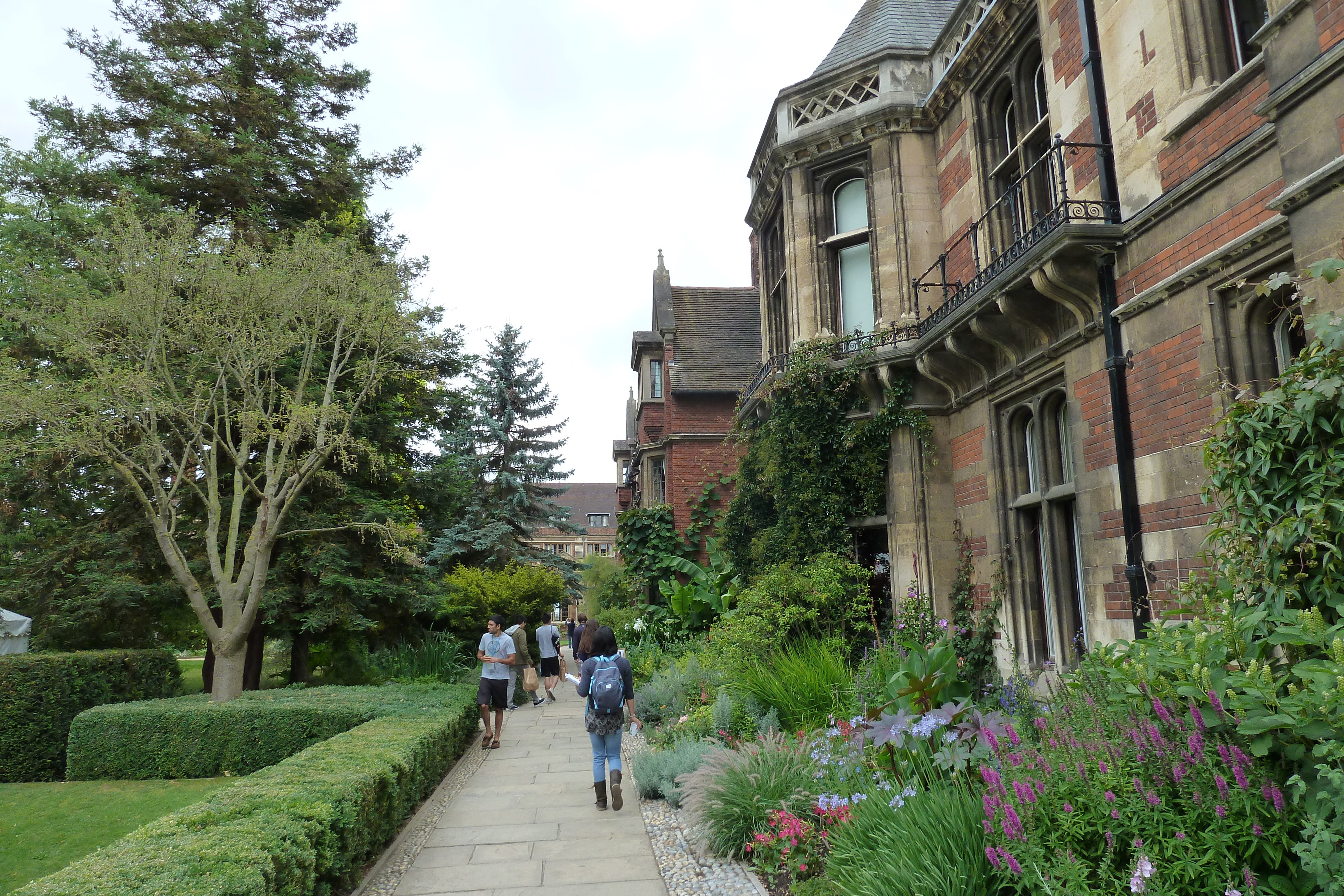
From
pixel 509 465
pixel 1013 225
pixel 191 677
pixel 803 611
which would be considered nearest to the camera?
pixel 1013 225

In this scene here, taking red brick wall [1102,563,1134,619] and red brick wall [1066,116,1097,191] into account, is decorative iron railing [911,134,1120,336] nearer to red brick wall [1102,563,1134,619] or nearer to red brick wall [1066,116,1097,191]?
red brick wall [1066,116,1097,191]

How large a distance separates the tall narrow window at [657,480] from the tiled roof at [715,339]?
349cm

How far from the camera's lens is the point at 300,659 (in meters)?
16.8

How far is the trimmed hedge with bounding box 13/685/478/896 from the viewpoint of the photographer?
3.89 m

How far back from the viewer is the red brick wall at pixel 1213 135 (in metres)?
5.53

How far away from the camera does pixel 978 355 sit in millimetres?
9539

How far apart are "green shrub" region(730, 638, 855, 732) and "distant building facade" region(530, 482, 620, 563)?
67174mm

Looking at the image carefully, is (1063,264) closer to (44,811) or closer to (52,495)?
(44,811)

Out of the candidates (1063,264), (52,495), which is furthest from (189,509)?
(1063,264)

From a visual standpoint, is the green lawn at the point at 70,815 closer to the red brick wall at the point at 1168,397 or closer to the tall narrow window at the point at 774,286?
the red brick wall at the point at 1168,397

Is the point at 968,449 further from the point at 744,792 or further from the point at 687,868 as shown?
the point at 687,868

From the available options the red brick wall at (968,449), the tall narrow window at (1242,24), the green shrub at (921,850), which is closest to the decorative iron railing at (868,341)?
the red brick wall at (968,449)

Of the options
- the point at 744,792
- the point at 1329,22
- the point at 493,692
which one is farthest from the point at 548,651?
the point at 1329,22

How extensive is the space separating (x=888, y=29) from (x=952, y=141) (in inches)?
102
